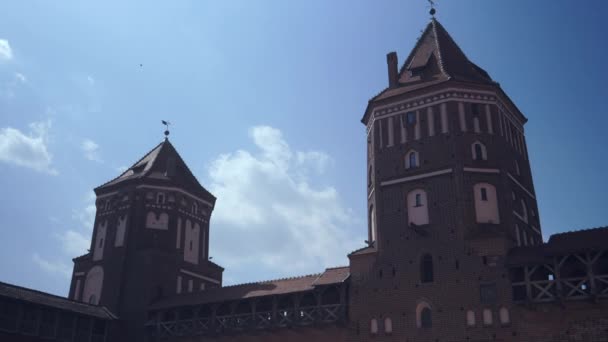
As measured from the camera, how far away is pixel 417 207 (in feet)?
89.4

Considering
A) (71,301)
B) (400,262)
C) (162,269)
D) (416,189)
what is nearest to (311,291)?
(400,262)

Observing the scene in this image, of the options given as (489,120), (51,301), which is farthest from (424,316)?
(51,301)

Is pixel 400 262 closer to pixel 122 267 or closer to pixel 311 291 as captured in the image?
pixel 311 291

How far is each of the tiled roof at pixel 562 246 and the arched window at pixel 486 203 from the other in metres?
1.92

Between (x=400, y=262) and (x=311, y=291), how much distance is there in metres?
4.33

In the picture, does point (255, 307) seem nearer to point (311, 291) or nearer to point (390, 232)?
point (311, 291)

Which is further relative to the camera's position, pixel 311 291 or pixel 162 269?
pixel 162 269

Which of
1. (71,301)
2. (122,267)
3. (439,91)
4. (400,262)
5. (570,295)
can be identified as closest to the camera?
(570,295)

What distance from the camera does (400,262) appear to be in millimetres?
26484

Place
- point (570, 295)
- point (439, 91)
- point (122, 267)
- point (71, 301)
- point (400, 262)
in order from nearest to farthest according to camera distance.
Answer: point (570, 295)
point (400, 262)
point (439, 91)
point (71, 301)
point (122, 267)

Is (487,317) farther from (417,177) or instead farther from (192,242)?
(192,242)

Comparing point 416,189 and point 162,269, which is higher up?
point 416,189

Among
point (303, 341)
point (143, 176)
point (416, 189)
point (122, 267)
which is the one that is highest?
point (143, 176)

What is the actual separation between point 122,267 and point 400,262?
16266 mm
